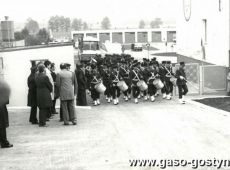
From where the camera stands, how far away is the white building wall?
70.1 ft

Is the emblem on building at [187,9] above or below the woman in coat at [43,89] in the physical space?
above

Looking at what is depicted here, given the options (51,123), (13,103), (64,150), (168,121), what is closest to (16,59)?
(13,103)

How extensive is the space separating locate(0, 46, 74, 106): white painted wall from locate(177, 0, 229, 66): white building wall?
7.58m

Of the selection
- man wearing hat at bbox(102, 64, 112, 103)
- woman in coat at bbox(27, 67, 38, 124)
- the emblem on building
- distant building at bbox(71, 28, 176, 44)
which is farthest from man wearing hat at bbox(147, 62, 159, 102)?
distant building at bbox(71, 28, 176, 44)

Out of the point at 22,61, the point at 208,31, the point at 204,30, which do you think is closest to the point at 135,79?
the point at 22,61

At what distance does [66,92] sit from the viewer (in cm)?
1264

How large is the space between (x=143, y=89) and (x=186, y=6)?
39.7ft

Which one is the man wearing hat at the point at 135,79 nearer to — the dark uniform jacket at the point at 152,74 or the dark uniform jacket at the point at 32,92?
the dark uniform jacket at the point at 152,74

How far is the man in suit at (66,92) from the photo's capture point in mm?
12656

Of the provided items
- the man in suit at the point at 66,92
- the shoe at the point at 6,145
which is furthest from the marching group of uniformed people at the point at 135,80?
the shoe at the point at 6,145

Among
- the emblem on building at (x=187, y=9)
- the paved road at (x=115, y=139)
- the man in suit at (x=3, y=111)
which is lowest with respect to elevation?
the paved road at (x=115, y=139)

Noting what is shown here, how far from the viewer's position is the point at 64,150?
995 cm

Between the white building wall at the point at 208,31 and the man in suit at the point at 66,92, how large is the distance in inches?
423

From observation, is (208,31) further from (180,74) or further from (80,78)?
(80,78)
